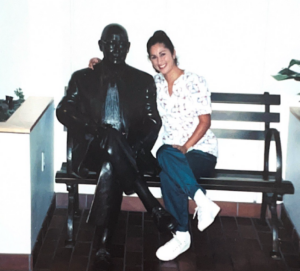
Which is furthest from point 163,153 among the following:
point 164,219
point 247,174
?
point 247,174

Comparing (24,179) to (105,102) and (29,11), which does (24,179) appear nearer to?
(105,102)

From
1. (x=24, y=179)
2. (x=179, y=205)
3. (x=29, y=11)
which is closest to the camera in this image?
(x=24, y=179)

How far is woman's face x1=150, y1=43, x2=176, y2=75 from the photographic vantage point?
310 centimetres

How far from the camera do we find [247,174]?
11.0ft

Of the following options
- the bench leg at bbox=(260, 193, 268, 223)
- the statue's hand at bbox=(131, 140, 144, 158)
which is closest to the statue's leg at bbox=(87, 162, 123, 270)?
the statue's hand at bbox=(131, 140, 144, 158)

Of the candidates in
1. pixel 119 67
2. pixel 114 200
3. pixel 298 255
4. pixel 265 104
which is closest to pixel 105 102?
pixel 119 67

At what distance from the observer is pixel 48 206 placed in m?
3.50

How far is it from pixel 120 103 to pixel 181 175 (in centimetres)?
63

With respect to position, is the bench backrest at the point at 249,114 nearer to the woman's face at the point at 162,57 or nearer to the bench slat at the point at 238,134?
the bench slat at the point at 238,134

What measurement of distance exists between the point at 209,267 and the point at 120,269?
544mm

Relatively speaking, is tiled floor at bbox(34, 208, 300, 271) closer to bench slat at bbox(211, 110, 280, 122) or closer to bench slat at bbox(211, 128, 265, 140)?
bench slat at bbox(211, 128, 265, 140)

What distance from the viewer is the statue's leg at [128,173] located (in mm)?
2855

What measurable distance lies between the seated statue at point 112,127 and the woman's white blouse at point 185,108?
3.5 inches

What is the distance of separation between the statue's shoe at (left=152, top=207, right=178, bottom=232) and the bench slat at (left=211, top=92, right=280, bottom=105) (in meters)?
1.03
